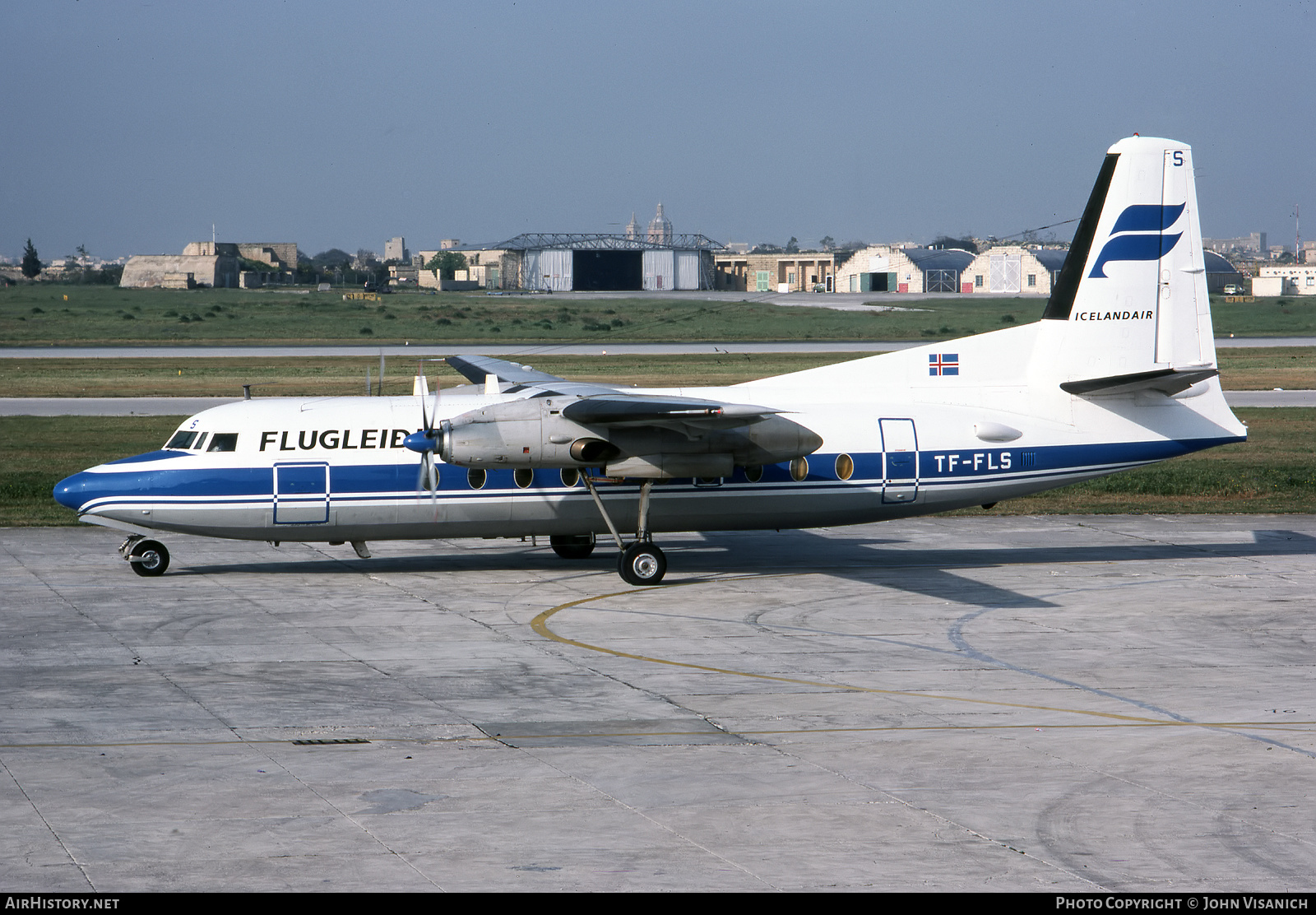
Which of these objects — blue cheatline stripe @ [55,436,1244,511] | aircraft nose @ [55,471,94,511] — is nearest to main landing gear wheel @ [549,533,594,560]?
blue cheatline stripe @ [55,436,1244,511]

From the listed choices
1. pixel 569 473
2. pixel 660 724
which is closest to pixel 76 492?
pixel 569 473

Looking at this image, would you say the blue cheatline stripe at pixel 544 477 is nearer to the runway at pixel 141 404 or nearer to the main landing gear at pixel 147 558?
the main landing gear at pixel 147 558

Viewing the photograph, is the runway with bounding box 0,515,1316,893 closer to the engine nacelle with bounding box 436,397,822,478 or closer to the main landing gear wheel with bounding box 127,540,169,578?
the main landing gear wheel with bounding box 127,540,169,578

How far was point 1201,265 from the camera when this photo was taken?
24.1 metres

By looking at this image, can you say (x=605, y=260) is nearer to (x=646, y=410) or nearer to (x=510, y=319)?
(x=510, y=319)

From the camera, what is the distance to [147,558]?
2277 centimetres

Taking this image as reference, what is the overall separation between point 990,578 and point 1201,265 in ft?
22.6

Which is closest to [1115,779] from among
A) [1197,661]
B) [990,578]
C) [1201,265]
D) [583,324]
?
[1197,661]

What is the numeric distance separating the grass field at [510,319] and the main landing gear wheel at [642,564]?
199 ft

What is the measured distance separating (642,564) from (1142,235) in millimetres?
10454

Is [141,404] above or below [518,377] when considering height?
below

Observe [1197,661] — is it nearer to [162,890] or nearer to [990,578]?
[990,578]

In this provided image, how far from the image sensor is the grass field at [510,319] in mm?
87500

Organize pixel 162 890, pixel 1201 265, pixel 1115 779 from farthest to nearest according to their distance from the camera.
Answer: pixel 1201 265, pixel 1115 779, pixel 162 890
